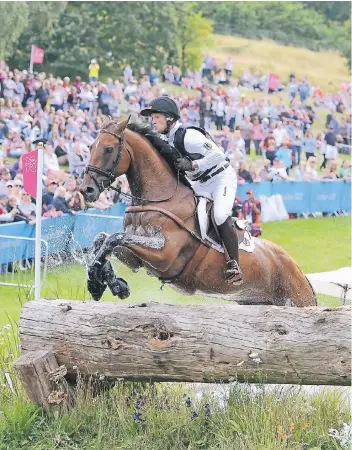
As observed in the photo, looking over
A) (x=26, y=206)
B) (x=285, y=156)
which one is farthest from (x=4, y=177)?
(x=285, y=156)

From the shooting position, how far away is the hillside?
52438mm

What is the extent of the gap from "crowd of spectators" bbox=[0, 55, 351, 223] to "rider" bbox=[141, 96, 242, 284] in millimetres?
534

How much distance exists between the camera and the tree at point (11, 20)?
29.9m

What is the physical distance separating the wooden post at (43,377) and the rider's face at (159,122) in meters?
2.50

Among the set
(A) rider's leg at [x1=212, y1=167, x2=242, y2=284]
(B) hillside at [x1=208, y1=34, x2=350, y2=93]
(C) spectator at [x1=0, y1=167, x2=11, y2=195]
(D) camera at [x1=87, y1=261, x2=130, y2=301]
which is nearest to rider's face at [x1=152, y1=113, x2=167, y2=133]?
(A) rider's leg at [x1=212, y1=167, x2=242, y2=284]

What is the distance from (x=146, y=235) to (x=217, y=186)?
33.4 inches

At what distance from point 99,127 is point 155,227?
9.11 ft

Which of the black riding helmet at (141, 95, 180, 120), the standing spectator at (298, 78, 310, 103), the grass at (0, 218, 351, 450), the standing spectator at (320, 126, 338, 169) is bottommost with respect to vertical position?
the standing spectator at (298, 78, 310, 103)

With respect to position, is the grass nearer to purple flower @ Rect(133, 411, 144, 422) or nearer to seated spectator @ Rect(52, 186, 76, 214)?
purple flower @ Rect(133, 411, 144, 422)

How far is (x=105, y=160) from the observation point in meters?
8.28

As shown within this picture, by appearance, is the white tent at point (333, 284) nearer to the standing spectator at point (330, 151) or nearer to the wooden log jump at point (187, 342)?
the wooden log jump at point (187, 342)

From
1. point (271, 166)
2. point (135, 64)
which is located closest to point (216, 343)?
point (271, 166)

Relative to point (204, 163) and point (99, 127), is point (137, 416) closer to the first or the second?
point (204, 163)

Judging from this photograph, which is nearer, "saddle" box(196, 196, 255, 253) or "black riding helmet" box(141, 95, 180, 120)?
"black riding helmet" box(141, 95, 180, 120)
